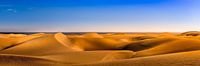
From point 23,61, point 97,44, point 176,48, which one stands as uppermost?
point 23,61

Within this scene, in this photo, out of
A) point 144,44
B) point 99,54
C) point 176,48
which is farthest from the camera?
point 144,44

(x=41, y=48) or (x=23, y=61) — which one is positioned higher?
(x=23, y=61)

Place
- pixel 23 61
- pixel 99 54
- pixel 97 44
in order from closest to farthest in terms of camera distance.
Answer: pixel 23 61
pixel 99 54
pixel 97 44

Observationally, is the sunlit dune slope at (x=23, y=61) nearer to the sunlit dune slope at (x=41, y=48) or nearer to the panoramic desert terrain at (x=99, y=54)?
the panoramic desert terrain at (x=99, y=54)

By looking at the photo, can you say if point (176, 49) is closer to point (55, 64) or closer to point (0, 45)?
point (55, 64)

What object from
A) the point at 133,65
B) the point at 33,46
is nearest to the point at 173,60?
the point at 133,65

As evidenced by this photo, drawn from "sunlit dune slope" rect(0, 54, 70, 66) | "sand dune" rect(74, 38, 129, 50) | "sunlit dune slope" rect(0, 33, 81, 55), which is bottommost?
"sand dune" rect(74, 38, 129, 50)

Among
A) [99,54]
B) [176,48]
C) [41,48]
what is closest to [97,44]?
[41,48]

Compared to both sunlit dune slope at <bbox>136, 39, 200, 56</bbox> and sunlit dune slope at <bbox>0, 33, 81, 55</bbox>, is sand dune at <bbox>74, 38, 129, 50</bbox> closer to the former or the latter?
sunlit dune slope at <bbox>0, 33, 81, 55</bbox>

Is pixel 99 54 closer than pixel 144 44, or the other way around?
pixel 99 54

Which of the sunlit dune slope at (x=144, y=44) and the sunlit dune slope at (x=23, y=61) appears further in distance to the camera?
the sunlit dune slope at (x=144, y=44)

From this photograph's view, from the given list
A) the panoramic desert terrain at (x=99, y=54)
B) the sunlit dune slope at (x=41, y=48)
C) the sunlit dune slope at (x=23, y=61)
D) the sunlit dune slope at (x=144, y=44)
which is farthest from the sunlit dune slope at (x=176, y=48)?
the sunlit dune slope at (x=23, y=61)

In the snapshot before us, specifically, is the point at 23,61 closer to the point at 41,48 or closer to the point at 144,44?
the point at 41,48

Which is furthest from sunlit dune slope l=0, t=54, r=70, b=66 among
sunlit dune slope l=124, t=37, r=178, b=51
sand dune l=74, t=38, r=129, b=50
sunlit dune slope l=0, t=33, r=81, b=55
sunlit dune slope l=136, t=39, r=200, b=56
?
sand dune l=74, t=38, r=129, b=50
